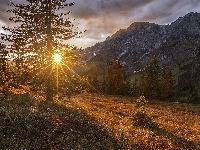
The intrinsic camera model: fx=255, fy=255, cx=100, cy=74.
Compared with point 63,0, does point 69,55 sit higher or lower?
lower

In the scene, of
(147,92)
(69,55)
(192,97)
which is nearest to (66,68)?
(69,55)

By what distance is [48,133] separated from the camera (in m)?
13.3

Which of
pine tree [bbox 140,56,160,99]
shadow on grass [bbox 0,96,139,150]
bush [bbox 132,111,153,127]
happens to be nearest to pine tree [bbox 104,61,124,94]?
pine tree [bbox 140,56,160,99]

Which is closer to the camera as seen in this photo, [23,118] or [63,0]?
[23,118]

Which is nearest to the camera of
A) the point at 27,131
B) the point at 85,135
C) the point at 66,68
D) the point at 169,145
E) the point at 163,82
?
the point at 27,131

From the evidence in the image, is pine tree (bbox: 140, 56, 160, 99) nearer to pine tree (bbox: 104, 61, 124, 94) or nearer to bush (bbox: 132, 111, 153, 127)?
pine tree (bbox: 104, 61, 124, 94)

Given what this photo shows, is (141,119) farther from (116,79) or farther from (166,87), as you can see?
(116,79)

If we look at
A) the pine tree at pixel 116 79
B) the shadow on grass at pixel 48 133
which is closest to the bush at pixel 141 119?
the shadow on grass at pixel 48 133

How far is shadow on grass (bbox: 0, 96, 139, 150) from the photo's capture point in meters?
11.9

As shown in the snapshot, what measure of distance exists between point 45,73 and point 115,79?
63552mm

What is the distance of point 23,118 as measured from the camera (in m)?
14.5

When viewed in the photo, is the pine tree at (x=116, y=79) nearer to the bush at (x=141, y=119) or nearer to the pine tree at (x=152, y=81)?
the pine tree at (x=152, y=81)

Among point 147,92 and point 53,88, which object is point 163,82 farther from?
point 53,88

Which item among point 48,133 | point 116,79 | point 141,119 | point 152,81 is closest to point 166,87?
point 152,81
